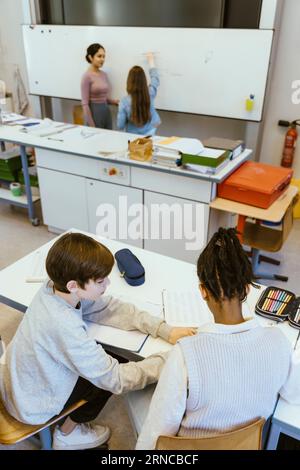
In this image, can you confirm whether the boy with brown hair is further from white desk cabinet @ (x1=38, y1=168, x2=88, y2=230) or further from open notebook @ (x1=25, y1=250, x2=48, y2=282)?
white desk cabinet @ (x1=38, y1=168, x2=88, y2=230)

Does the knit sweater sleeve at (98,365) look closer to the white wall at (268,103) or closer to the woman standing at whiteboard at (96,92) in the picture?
the white wall at (268,103)

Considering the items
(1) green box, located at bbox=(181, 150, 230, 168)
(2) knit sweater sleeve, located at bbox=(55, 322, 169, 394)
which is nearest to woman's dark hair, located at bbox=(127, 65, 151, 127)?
(1) green box, located at bbox=(181, 150, 230, 168)

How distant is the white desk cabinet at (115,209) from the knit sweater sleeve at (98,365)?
1.74 meters

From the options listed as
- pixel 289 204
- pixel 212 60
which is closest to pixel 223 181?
pixel 289 204

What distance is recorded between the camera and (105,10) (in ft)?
12.7

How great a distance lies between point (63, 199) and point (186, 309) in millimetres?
2007

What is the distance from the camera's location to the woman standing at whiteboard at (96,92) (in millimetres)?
3752

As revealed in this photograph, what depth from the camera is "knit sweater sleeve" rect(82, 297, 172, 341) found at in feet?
4.24

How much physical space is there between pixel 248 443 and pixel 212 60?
332cm

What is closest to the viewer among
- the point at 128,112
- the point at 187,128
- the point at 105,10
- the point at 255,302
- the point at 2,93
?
the point at 255,302

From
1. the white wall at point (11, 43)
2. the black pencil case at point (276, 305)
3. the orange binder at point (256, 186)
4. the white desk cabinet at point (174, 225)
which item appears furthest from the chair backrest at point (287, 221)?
the white wall at point (11, 43)

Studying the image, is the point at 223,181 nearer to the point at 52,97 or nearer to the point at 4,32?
the point at 52,97

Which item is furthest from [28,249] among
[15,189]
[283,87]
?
[283,87]

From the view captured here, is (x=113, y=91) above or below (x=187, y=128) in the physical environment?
above
